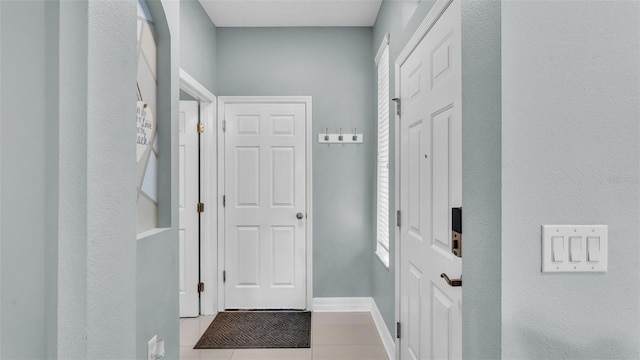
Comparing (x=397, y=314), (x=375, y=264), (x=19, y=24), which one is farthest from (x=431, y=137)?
(x=375, y=264)

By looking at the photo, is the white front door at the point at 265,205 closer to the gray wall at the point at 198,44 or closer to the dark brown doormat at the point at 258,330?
the dark brown doormat at the point at 258,330

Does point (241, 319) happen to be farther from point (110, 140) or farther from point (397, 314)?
point (110, 140)

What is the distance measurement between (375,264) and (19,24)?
2.84 m

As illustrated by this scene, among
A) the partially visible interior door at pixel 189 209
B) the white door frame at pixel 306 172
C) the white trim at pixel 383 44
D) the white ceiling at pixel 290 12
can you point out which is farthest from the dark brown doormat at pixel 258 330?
the white ceiling at pixel 290 12

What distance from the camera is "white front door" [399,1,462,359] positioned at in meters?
1.40

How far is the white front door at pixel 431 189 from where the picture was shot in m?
1.40

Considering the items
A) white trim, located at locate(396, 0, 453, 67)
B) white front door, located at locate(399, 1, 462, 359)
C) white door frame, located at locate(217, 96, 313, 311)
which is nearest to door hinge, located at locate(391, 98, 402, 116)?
white front door, located at locate(399, 1, 462, 359)
